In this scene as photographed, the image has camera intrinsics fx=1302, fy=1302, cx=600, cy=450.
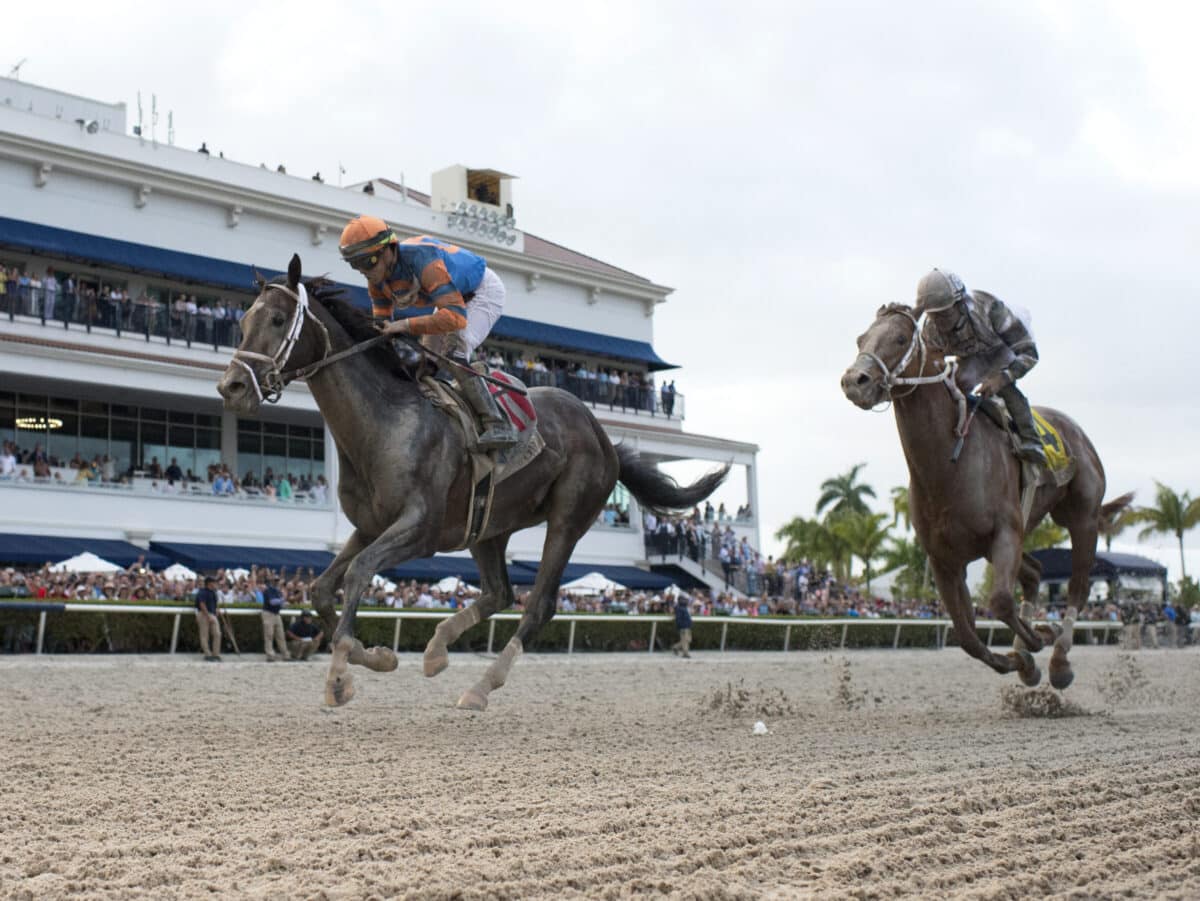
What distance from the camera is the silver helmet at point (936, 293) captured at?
773 cm

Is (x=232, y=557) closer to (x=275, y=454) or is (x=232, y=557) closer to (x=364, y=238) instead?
(x=275, y=454)

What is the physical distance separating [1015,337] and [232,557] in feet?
58.7

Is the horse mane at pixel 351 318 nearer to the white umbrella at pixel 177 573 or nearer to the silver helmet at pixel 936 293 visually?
the silver helmet at pixel 936 293

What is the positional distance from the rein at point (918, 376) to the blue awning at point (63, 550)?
665 inches

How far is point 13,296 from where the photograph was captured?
24.2 metres

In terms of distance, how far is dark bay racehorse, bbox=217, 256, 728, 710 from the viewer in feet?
21.0

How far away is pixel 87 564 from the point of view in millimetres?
20031

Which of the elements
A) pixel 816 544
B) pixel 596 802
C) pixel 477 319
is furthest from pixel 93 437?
pixel 816 544

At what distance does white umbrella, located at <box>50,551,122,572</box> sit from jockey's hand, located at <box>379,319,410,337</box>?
47.7ft

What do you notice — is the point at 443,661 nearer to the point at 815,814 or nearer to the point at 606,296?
the point at 815,814

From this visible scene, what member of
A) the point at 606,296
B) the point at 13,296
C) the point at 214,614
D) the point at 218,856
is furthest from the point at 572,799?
the point at 606,296

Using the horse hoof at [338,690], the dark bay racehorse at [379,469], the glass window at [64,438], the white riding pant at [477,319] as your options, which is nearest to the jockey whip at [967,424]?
the dark bay racehorse at [379,469]

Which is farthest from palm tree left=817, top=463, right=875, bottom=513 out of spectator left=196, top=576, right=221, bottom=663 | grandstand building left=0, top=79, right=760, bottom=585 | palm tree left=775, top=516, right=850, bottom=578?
spectator left=196, top=576, right=221, bottom=663

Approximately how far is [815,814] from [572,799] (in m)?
0.89
